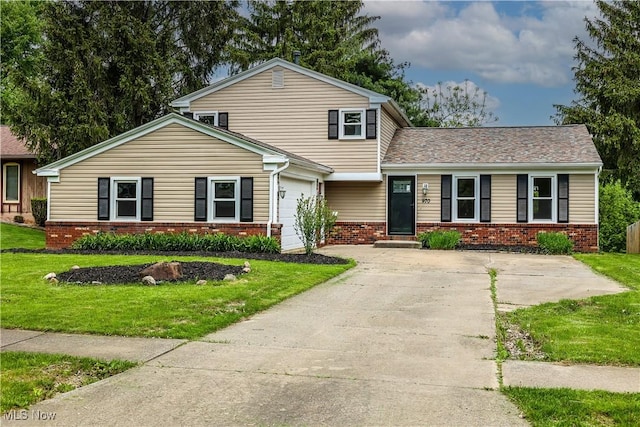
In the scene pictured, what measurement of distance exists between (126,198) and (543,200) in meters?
13.6

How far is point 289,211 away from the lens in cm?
1866

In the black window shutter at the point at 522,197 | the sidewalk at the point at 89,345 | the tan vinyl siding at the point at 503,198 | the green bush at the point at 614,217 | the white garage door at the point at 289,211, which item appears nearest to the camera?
the sidewalk at the point at 89,345

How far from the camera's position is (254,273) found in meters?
12.0

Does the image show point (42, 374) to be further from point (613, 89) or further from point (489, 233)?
point (613, 89)

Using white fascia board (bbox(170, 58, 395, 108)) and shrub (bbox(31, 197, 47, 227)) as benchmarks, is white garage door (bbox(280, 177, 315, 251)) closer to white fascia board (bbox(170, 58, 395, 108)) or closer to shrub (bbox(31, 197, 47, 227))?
white fascia board (bbox(170, 58, 395, 108))

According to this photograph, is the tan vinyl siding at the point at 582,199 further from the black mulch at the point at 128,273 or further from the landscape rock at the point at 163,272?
the landscape rock at the point at 163,272

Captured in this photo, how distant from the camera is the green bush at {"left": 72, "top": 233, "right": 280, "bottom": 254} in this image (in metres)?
16.6

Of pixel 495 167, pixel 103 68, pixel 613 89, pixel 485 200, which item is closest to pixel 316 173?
pixel 485 200

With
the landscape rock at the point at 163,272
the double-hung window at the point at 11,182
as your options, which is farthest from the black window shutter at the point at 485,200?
the double-hung window at the point at 11,182

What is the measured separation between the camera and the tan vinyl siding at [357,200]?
22.4 m

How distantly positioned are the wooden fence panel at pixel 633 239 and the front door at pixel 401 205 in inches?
277

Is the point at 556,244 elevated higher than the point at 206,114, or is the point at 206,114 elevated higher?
the point at 206,114

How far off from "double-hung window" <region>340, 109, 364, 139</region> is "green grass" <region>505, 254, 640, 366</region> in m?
12.2

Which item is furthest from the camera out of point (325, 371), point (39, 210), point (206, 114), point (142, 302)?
point (39, 210)
